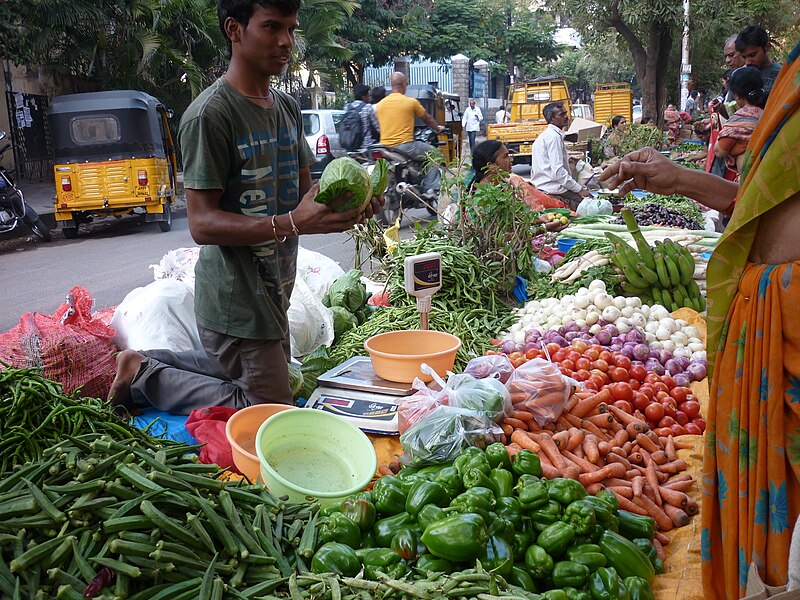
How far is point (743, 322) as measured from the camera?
1787 millimetres

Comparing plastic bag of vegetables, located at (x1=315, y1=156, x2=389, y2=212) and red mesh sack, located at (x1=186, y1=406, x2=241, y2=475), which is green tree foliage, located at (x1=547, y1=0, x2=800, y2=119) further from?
red mesh sack, located at (x1=186, y1=406, x2=241, y2=475)

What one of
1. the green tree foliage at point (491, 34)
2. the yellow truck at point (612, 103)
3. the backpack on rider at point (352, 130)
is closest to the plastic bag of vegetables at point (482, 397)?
the backpack on rider at point (352, 130)

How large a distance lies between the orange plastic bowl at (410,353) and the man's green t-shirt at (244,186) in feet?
1.99

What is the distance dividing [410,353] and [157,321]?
1.50 meters

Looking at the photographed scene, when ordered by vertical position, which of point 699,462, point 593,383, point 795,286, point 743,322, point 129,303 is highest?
point 795,286

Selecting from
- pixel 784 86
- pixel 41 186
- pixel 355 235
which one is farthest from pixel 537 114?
pixel 784 86

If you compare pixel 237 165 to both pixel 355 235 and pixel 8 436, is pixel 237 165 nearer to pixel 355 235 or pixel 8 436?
pixel 8 436

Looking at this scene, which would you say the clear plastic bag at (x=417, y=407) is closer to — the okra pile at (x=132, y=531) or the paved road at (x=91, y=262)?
the okra pile at (x=132, y=531)

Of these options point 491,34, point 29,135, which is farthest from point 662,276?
point 491,34

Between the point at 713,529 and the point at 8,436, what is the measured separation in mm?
2096

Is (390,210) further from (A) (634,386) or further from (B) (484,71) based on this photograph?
(B) (484,71)

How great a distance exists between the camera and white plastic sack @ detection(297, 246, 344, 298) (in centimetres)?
567

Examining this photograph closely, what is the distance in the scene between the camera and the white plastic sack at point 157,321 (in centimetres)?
394

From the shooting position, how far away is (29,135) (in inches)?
708
